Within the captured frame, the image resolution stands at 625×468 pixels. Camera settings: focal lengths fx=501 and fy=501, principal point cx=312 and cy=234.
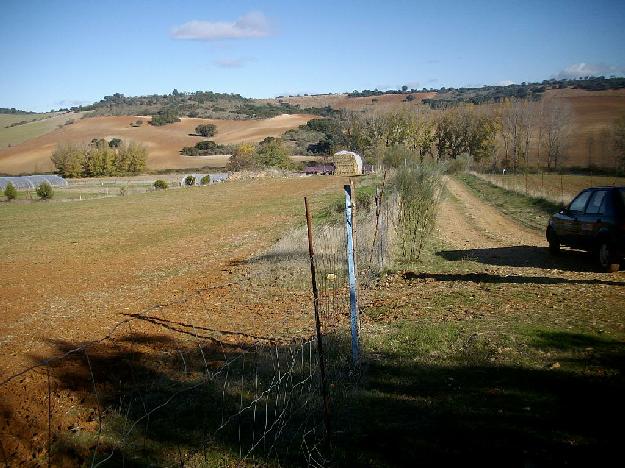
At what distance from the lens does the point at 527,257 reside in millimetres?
13633

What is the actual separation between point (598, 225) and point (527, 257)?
2.43 meters

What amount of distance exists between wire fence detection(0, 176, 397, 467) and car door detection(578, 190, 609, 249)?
6.13 metres

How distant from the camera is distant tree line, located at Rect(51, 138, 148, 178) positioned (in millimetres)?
83875

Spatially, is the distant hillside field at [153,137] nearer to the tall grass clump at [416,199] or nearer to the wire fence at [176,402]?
the tall grass clump at [416,199]

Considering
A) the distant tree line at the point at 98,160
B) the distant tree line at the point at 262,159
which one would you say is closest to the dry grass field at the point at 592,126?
the distant tree line at the point at 262,159

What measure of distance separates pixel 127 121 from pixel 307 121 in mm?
44239

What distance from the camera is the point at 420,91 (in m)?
185

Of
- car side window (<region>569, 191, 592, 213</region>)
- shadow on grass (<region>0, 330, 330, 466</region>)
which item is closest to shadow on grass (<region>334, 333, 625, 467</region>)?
shadow on grass (<region>0, 330, 330, 466</region>)

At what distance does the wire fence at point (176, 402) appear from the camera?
4.97 meters

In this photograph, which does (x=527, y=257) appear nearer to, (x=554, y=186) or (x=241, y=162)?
(x=554, y=186)

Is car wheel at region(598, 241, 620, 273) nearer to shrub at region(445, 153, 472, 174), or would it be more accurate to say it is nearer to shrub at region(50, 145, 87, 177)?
shrub at region(445, 153, 472, 174)

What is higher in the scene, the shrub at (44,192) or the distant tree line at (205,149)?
the distant tree line at (205,149)

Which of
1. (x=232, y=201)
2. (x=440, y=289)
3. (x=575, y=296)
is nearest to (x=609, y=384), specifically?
(x=575, y=296)

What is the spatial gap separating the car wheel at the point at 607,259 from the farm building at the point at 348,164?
5592cm
